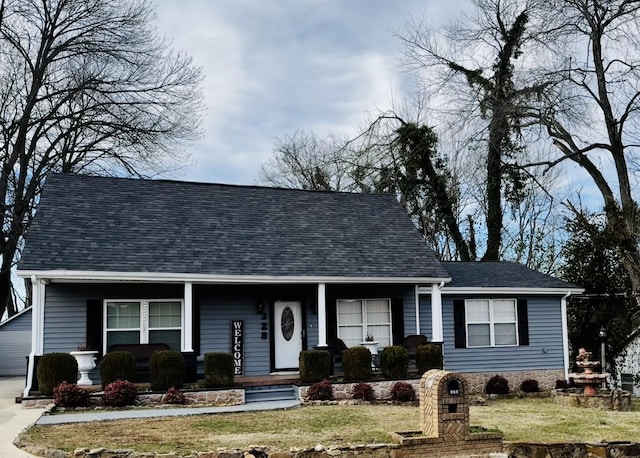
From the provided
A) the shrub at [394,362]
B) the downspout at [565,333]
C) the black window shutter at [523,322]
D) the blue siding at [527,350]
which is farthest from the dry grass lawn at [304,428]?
the downspout at [565,333]

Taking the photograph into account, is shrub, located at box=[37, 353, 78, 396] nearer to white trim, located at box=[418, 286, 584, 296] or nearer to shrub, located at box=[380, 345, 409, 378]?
shrub, located at box=[380, 345, 409, 378]

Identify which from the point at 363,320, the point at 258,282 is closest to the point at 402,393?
the point at 363,320

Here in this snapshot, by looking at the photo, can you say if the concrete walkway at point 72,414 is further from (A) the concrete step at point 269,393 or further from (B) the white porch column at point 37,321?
(B) the white porch column at point 37,321

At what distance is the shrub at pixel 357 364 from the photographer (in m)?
15.3

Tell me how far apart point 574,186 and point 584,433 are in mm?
21694

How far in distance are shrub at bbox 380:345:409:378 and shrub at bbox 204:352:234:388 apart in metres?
3.55

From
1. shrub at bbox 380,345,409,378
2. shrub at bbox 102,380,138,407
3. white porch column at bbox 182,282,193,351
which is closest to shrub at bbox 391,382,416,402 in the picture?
shrub at bbox 380,345,409,378

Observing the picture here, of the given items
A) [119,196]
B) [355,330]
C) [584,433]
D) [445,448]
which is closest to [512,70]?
[355,330]

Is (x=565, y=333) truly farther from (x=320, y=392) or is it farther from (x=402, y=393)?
(x=320, y=392)

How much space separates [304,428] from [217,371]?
3.62 m

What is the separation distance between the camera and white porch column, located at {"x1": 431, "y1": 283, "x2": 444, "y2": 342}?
55.0ft

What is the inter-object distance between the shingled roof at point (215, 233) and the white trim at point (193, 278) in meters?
0.09

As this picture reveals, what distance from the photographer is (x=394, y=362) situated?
51.1ft

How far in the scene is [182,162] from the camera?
26906 millimetres
